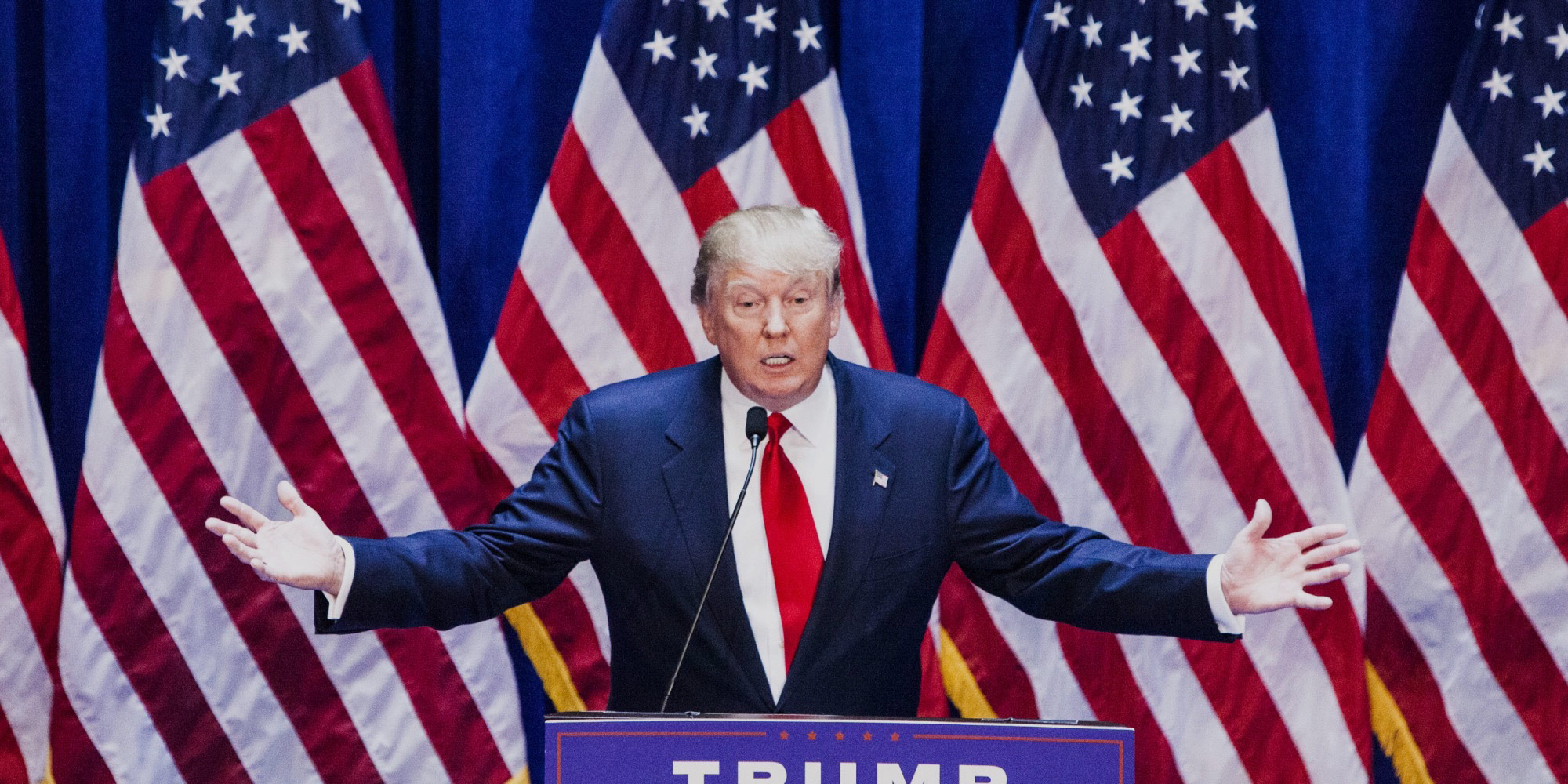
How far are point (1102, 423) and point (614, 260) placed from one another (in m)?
1.24

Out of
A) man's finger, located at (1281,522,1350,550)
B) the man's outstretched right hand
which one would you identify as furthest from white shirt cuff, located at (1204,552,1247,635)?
the man's outstretched right hand

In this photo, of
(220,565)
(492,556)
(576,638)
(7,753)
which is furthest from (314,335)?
(492,556)

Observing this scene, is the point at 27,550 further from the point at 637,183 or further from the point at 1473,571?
the point at 1473,571

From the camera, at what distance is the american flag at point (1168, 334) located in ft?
11.9

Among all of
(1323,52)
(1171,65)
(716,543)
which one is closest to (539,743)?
(716,543)

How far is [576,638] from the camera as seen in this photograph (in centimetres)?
367

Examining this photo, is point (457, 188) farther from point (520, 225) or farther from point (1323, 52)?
point (1323, 52)

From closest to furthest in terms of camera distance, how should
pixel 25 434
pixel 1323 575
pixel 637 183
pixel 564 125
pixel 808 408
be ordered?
1. pixel 1323 575
2. pixel 808 408
3. pixel 25 434
4. pixel 637 183
5. pixel 564 125

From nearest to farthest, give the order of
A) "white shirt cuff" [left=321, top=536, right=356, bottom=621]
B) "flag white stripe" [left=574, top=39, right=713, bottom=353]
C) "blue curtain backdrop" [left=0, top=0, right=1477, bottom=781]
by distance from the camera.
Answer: "white shirt cuff" [left=321, top=536, right=356, bottom=621], "flag white stripe" [left=574, top=39, right=713, bottom=353], "blue curtain backdrop" [left=0, top=0, right=1477, bottom=781]

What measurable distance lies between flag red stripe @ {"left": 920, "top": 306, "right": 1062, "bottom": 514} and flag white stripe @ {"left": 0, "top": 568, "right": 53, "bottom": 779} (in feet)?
7.15

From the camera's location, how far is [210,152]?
11.5ft

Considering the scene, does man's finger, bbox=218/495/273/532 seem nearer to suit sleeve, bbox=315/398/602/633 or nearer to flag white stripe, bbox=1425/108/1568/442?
suit sleeve, bbox=315/398/602/633

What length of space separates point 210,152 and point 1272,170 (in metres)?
2.49

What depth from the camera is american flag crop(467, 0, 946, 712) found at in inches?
141
